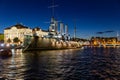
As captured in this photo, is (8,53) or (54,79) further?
(8,53)

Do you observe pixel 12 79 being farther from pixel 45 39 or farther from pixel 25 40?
pixel 45 39

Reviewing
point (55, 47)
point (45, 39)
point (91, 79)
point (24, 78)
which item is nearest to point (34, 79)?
point (24, 78)

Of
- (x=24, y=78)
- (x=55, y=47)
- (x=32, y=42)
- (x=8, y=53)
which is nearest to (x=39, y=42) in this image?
(x=32, y=42)

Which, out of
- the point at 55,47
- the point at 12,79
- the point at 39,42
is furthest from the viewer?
the point at 55,47

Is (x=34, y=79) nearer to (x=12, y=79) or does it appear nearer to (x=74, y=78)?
(x=12, y=79)

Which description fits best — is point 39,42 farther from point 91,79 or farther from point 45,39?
point 91,79

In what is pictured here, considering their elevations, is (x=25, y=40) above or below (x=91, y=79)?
above

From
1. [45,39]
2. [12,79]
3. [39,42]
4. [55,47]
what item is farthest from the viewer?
[55,47]

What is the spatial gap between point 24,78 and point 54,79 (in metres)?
4.24

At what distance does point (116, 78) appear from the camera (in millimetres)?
30969

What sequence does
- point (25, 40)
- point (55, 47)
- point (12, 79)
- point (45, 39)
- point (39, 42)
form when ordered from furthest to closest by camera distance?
point (55, 47) → point (45, 39) → point (39, 42) → point (25, 40) → point (12, 79)

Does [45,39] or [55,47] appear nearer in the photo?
[45,39]

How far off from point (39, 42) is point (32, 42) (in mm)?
10464

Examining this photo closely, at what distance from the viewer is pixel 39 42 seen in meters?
157
